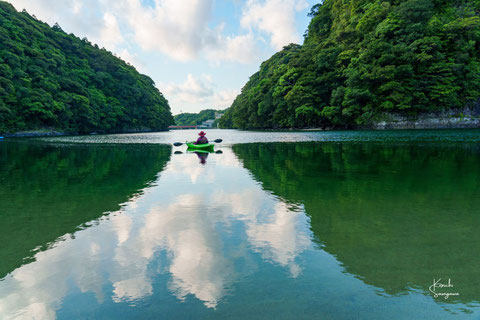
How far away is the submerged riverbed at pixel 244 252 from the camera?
320cm

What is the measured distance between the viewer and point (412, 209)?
21.5ft

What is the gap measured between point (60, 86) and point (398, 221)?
284 feet

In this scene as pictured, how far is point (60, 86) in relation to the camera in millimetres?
74000

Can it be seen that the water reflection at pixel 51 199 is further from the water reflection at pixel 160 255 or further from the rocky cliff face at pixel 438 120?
the rocky cliff face at pixel 438 120

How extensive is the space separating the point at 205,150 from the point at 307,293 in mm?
21602

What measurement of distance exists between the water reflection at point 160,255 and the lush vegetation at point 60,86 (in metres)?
Answer: 61.6

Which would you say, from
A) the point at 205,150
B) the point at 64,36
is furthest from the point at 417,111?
the point at 64,36

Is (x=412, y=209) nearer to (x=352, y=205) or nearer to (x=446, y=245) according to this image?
(x=352, y=205)

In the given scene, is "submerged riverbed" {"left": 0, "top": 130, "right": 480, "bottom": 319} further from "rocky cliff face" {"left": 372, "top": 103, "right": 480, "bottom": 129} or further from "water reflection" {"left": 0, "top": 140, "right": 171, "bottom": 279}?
"rocky cliff face" {"left": 372, "top": 103, "right": 480, "bottom": 129}

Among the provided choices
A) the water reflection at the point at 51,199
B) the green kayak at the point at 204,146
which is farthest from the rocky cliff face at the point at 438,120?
the water reflection at the point at 51,199

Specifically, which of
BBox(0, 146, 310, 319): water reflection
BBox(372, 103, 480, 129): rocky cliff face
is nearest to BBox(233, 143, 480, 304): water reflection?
BBox(0, 146, 310, 319): water reflection

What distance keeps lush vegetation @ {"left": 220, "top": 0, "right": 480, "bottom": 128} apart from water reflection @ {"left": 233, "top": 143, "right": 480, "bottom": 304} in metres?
45.8

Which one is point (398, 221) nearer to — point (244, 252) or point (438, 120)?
point (244, 252)

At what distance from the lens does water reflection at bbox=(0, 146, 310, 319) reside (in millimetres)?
3463
